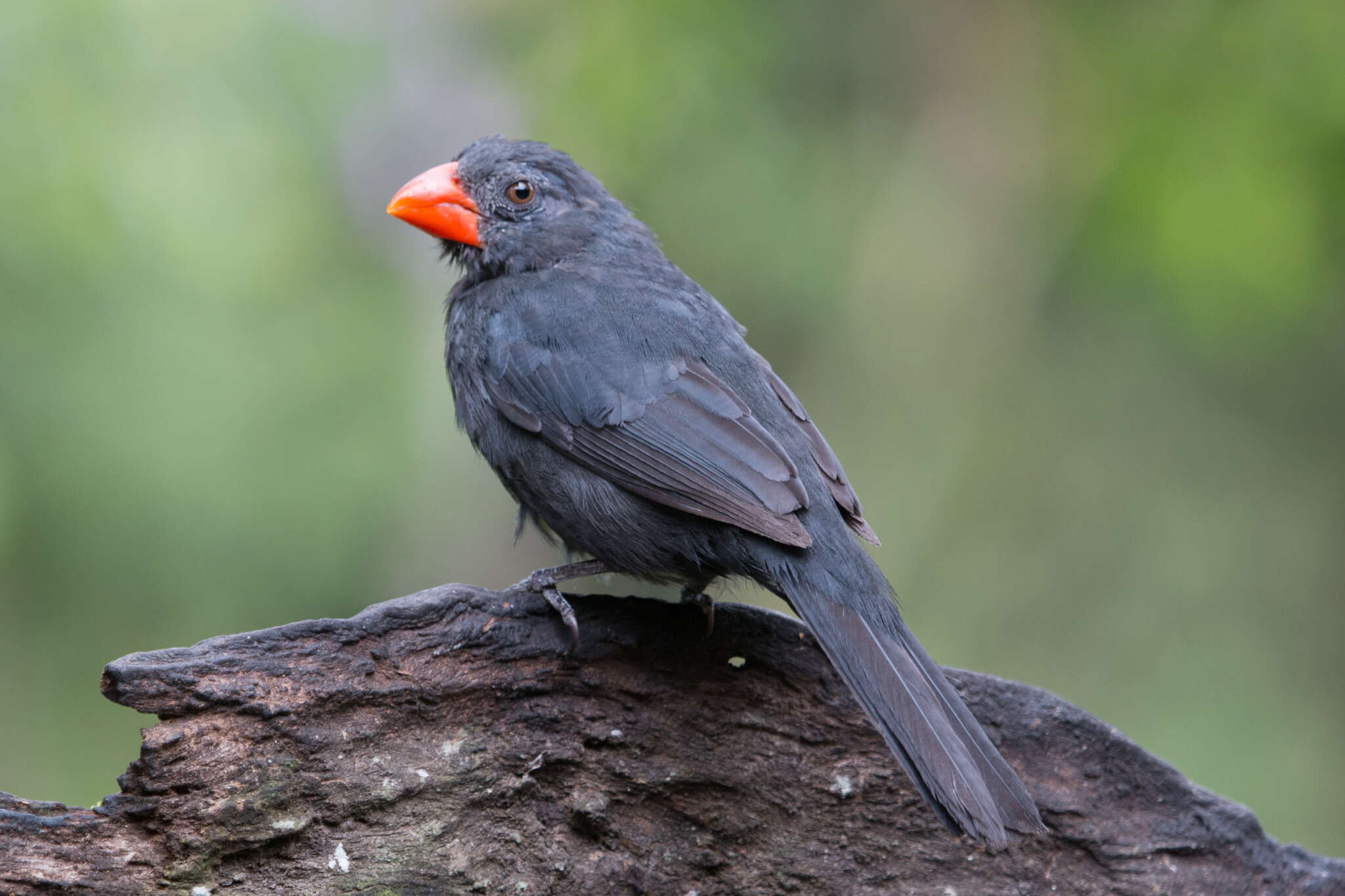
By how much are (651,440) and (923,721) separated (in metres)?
1.12

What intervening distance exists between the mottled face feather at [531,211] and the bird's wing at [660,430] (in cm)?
55

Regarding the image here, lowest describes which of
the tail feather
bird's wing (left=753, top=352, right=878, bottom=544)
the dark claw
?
the tail feather

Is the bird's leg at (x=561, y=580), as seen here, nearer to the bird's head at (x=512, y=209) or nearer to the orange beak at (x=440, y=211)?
the bird's head at (x=512, y=209)

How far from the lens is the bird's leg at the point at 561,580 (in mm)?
3285

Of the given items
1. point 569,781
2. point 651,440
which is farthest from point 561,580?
point 569,781

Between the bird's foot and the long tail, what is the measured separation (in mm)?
307

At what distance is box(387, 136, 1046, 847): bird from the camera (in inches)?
118

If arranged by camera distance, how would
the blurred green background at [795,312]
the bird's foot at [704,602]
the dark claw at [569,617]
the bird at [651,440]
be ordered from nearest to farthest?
the bird at [651,440] → the dark claw at [569,617] → the bird's foot at [704,602] → the blurred green background at [795,312]

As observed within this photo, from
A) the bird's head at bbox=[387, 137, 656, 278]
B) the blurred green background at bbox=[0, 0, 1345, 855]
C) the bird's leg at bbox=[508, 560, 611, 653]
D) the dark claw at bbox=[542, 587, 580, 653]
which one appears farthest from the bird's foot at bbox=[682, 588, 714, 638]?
the blurred green background at bbox=[0, 0, 1345, 855]

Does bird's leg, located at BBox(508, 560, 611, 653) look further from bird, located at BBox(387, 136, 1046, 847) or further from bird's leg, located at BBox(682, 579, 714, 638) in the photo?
bird's leg, located at BBox(682, 579, 714, 638)

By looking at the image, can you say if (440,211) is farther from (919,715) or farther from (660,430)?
(919,715)

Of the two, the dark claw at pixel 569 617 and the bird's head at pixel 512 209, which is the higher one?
the bird's head at pixel 512 209

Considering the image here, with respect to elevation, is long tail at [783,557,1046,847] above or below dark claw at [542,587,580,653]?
below

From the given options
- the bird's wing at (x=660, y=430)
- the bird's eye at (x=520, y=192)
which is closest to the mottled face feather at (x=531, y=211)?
the bird's eye at (x=520, y=192)
